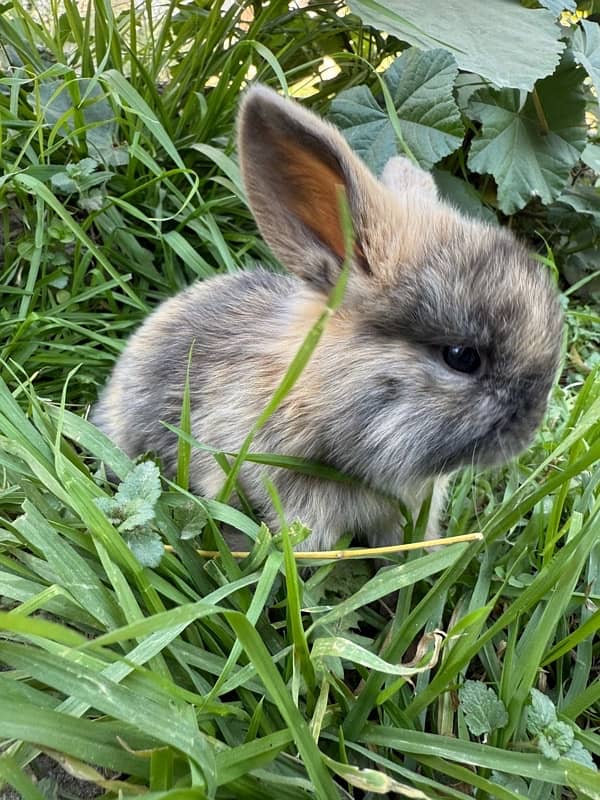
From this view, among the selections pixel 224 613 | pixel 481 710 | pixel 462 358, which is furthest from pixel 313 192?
pixel 481 710

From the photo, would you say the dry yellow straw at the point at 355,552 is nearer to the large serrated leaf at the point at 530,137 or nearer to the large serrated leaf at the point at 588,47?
the large serrated leaf at the point at 530,137

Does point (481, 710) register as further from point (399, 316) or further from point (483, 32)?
point (483, 32)

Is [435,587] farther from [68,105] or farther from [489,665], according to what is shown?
[68,105]

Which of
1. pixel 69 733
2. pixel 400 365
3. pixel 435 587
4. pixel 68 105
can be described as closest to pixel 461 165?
pixel 68 105

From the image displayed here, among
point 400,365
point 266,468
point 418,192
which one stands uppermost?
point 418,192

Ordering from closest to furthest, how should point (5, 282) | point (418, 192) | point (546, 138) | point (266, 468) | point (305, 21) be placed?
point (266, 468) < point (418, 192) < point (5, 282) < point (546, 138) < point (305, 21)

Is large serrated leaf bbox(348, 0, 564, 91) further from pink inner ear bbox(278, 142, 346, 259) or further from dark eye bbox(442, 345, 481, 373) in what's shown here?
dark eye bbox(442, 345, 481, 373)
